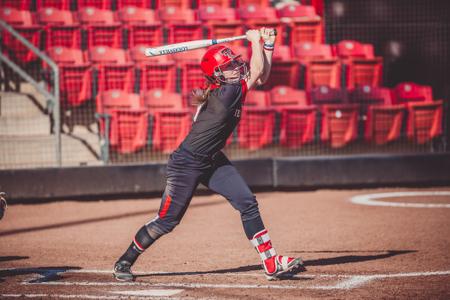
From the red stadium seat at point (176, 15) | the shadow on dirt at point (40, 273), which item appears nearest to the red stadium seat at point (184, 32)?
the red stadium seat at point (176, 15)

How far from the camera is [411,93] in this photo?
1382 cm

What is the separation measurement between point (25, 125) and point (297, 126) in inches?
166

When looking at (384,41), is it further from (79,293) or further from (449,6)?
(79,293)

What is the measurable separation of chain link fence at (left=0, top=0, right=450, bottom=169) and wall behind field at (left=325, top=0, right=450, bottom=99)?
0.11ft

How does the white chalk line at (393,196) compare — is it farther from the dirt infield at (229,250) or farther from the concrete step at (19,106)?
the concrete step at (19,106)

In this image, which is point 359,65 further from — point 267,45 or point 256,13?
point 267,45

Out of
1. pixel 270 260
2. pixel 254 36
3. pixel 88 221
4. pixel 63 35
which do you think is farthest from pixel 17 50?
pixel 270 260

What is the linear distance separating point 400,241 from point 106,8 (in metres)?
8.91

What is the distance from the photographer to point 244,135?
12.1 meters

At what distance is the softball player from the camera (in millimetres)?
5770

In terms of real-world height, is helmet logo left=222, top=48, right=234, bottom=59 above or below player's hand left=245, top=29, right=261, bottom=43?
below

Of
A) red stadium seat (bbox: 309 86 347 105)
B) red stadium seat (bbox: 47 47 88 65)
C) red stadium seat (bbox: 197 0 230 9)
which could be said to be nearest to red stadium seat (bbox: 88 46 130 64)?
red stadium seat (bbox: 47 47 88 65)

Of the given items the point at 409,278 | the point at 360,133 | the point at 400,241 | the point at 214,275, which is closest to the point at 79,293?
the point at 214,275

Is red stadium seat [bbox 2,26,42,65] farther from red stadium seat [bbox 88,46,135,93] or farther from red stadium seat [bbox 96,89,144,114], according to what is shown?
red stadium seat [bbox 96,89,144,114]
